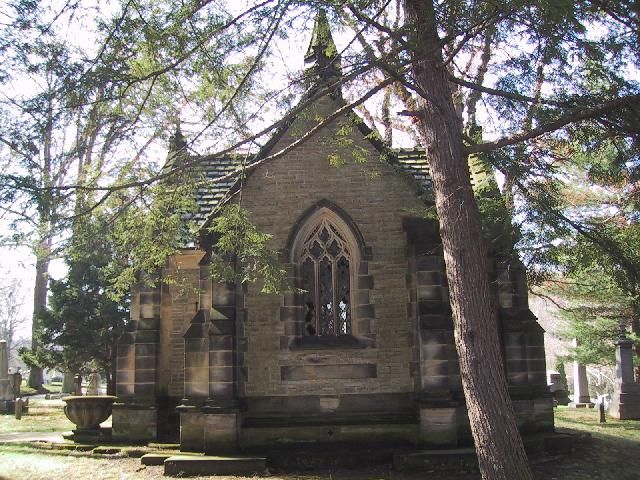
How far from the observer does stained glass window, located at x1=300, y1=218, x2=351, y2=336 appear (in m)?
12.1

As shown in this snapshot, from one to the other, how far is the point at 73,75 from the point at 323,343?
21.2 feet

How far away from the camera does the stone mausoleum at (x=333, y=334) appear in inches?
443

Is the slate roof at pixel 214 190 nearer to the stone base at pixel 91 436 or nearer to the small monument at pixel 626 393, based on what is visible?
the stone base at pixel 91 436

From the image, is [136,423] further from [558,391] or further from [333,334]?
[558,391]

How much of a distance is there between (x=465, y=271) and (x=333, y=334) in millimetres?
5067

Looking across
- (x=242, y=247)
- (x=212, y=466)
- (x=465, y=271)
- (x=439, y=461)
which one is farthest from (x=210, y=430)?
(x=465, y=271)

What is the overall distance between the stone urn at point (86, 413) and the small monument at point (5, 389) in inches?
393

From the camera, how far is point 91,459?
11.3 meters

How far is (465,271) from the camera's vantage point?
740 centimetres

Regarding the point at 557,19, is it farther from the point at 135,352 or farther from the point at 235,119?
A: the point at 135,352

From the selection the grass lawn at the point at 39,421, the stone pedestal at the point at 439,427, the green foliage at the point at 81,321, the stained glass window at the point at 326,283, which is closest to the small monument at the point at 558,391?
the stone pedestal at the point at 439,427

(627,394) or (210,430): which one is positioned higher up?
(210,430)

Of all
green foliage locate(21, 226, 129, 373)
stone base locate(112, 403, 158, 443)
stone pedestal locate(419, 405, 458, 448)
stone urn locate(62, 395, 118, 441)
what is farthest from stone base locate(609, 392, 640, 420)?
green foliage locate(21, 226, 129, 373)

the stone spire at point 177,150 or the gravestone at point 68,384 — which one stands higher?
the stone spire at point 177,150
